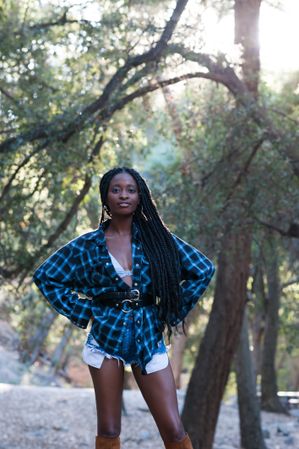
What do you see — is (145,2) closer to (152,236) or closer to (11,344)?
(152,236)

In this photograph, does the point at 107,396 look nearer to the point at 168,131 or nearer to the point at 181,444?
the point at 181,444

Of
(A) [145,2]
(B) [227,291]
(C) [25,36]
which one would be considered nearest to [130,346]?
(A) [145,2]

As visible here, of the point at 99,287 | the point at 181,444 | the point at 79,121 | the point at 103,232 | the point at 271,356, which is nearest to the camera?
the point at 181,444

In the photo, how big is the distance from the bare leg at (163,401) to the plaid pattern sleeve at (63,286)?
1.24ft

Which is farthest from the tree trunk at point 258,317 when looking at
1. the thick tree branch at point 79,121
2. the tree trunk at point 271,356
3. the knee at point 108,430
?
the knee at point 108,430

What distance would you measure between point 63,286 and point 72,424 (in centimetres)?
1259

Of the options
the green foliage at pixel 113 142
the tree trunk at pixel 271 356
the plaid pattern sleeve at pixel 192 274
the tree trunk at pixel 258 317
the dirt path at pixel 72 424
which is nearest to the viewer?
the plaid pattern sleeve at pixel 192 274

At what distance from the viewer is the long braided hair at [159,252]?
4324 millimetres

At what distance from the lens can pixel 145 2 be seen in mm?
8914

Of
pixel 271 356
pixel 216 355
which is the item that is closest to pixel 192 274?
pixel 216 355

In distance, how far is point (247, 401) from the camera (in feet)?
51.2

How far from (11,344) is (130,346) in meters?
28.1

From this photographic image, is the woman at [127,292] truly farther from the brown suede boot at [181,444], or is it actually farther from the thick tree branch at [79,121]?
the thick tree branch at [79,121]

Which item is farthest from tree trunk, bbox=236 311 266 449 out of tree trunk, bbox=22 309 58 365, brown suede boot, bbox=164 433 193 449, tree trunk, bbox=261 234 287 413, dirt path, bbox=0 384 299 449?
brown suede boot, bbox=164 433 193 449
